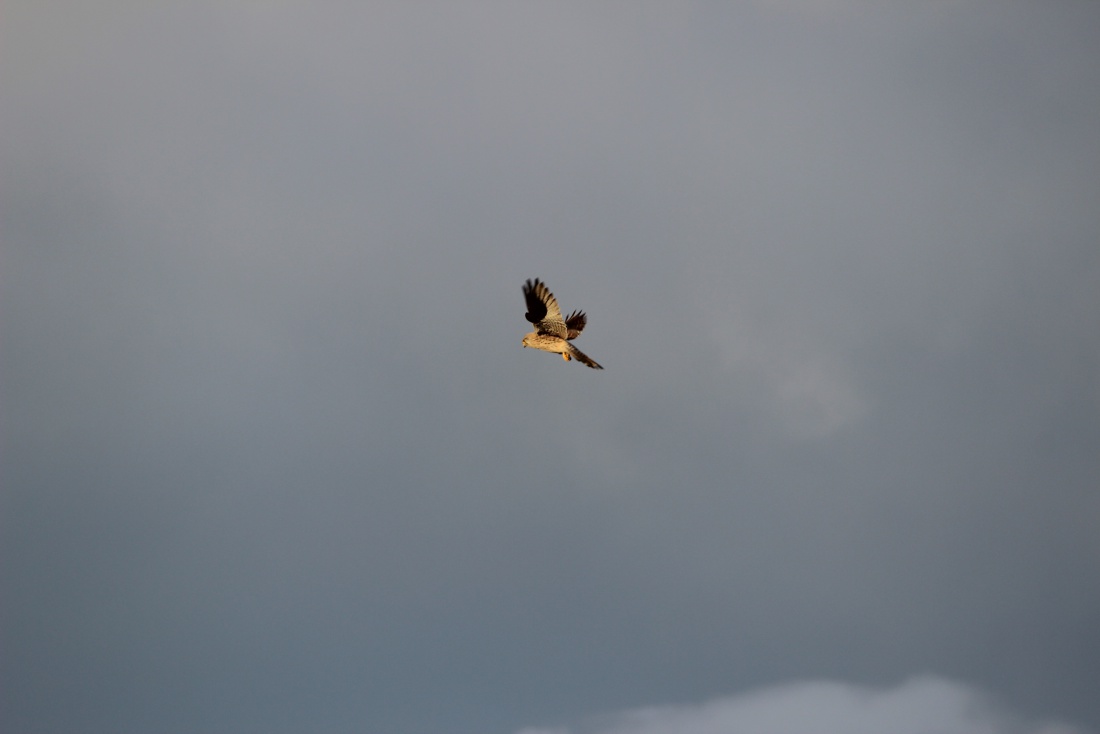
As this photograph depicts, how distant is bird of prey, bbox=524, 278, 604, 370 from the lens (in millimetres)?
63875

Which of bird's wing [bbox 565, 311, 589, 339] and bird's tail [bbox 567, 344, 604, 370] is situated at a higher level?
bird's wing [bbox 565, 311, 589, 339]

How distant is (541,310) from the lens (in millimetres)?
66688

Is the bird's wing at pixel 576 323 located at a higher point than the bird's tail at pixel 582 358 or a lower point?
higher

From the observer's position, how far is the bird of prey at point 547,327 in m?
63.9

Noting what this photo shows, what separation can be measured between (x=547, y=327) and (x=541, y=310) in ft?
4.11

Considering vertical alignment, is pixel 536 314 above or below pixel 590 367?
above

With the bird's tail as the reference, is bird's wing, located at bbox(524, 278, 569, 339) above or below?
above

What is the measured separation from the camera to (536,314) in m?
66.6

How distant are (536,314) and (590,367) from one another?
5.96m

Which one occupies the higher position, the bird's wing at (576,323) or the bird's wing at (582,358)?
the bird's wing at (576,323)

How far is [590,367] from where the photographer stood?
63.1m

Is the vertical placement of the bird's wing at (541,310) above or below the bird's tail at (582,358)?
above

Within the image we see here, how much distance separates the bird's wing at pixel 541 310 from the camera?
6606 centimetres

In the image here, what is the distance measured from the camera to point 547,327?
66.3 meters
